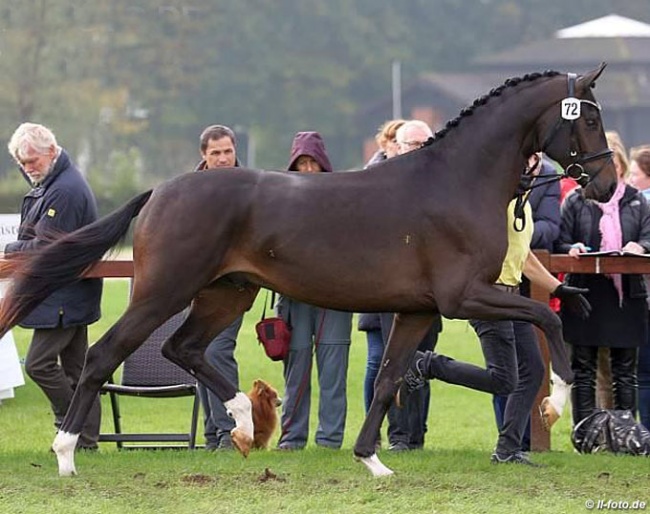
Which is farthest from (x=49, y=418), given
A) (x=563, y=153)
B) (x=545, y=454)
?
(x=563, y=153)

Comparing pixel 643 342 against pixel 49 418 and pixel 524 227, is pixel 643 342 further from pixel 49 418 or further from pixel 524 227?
pixel 49 418

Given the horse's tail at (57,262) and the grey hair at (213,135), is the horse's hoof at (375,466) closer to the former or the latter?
the horse's tail at (57,262)

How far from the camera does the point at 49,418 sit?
10.9m

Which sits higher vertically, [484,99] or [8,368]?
[484,99]

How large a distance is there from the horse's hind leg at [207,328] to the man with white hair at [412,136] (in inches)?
53.4

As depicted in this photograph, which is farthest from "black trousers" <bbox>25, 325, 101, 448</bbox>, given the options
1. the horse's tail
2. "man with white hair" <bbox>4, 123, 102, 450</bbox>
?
the horse's tail

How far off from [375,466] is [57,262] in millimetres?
1969

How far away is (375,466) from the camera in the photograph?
288 inches

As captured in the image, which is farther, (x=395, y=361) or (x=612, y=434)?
(x=612, y=434)

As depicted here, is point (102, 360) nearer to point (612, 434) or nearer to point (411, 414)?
point (411, 414)

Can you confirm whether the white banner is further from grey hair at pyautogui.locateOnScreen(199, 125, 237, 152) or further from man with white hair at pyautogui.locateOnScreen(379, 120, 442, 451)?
man with white hair at pyautogui.locateOnScreen(379, 120, 442, 451)

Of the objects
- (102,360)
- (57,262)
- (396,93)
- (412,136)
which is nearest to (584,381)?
(412,136)

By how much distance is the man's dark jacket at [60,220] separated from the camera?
8.02 meters

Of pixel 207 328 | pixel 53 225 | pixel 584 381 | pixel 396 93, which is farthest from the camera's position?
pixel 396 93
